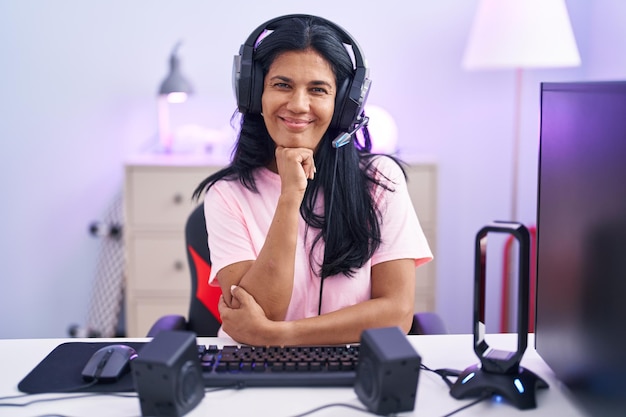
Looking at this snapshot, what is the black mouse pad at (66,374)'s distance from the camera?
3.69 ft

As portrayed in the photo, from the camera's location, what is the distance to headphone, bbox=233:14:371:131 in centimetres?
145

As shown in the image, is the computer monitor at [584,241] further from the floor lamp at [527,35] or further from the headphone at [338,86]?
the floor lamp at [527,35]

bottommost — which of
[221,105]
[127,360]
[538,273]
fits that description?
[127,360]

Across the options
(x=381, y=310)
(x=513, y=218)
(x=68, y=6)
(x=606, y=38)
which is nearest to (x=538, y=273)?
(x=381, y=310)

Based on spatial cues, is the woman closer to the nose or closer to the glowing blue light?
the nose

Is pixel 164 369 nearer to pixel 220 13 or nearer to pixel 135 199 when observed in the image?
pixel 135 199

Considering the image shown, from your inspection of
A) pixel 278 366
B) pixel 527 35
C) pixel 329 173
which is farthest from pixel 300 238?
pixel 527 35

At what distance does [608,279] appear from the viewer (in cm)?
95

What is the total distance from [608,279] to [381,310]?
556 mm

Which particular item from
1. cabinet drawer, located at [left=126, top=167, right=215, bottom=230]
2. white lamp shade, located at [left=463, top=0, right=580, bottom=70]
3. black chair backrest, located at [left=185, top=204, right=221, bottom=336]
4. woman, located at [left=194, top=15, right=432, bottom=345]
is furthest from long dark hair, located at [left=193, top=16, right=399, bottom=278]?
white lamp shade, located at [left=463, top=0, right=580, bottom=70]

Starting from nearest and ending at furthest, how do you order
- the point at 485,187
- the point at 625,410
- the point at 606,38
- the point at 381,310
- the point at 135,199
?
the point at 625,410 → the point at 381,310 → the point at 135,199 → the point at 606,38 → the point at 485,187

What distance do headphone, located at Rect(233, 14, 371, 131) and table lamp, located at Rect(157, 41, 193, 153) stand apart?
1369mm

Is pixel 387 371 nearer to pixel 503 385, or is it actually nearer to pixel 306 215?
pixel 503 385

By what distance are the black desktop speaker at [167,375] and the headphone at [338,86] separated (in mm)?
597
